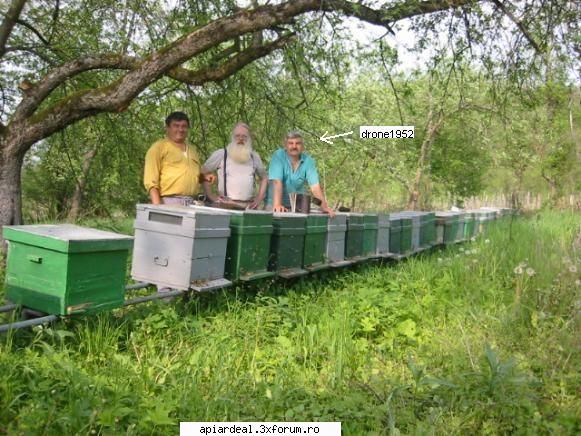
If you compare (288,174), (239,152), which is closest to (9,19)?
(239,152)

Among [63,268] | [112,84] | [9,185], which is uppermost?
[112,84]

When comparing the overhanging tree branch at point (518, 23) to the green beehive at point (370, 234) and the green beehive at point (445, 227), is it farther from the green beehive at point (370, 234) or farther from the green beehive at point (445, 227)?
the green beehive at point (445, 227)

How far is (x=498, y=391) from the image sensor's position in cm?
324

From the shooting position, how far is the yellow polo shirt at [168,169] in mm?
5543

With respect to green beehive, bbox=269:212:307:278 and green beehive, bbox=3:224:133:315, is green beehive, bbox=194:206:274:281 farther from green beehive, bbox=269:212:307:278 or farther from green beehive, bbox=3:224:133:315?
green beehive, bbox=3:224:133:315

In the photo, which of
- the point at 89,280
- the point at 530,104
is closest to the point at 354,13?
the point at 530,104

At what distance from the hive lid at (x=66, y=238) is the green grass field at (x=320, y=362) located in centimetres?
55

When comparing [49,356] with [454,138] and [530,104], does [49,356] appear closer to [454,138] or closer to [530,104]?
[530,104]

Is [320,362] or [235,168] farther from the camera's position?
[235,168]

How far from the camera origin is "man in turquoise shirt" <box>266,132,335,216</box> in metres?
6.51

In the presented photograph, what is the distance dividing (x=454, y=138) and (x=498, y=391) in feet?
67.4

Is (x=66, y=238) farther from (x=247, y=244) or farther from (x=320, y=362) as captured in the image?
(x=320, y=362)
